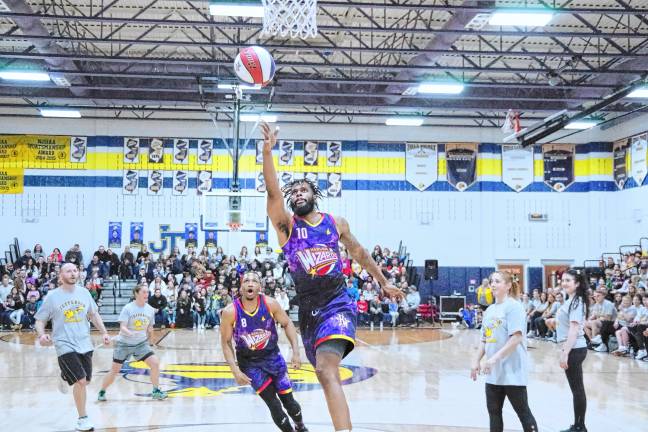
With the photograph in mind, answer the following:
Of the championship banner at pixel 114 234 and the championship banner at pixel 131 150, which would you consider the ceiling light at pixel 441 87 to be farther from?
the championship banner at pixel 114 234

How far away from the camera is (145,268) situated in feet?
79.7

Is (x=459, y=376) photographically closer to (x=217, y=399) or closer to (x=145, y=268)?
(x=217, y=399)

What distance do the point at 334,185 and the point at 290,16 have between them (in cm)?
1546

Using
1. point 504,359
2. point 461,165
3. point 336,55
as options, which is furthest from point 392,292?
point 461,165

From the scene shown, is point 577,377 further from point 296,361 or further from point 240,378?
point 240,378

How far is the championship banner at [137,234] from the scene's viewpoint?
88.7 ft

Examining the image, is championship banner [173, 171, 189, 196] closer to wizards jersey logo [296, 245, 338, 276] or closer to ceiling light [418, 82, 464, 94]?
ceiling light [418, 82, 464, 94]

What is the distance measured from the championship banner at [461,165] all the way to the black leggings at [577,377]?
22.2m

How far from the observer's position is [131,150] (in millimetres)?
27609

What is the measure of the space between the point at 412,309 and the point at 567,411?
15.2 m

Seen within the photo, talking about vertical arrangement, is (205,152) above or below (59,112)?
below

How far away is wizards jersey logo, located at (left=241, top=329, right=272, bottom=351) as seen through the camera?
641 centimetres

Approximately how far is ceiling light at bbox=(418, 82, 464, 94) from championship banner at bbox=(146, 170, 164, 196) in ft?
36.7

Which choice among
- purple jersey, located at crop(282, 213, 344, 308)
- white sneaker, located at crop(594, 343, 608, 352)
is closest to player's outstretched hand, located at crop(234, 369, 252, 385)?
purple jersey, located at crop(282, 213, 344, 308)
